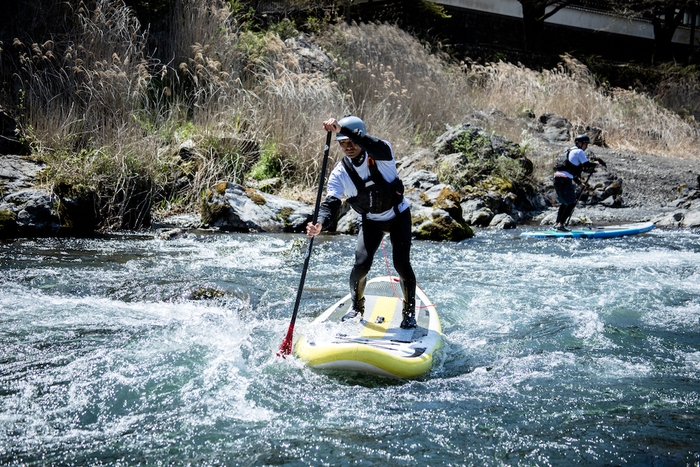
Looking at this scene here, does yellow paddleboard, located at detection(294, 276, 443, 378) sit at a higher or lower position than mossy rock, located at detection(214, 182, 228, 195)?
higher

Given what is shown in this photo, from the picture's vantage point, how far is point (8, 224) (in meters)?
8.27

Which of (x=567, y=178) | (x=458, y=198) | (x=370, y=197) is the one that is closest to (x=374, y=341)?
(x=370, y=197)

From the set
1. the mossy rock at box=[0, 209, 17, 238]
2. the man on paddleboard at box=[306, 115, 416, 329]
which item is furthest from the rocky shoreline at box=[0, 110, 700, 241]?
the man on paddleboard at box=[306, 115, 416, 329]

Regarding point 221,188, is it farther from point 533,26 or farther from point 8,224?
point 533,26

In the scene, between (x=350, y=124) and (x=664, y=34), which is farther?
(x=664, y=34)

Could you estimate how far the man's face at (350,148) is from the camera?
4.61m

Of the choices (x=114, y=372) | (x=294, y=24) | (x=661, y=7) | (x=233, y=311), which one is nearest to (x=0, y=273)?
(x=233, y=311)

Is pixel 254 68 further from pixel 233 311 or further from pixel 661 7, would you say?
pixel 661 7

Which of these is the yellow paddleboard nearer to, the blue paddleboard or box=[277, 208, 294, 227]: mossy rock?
box=[277, 208, 294, 227]: mossy rock

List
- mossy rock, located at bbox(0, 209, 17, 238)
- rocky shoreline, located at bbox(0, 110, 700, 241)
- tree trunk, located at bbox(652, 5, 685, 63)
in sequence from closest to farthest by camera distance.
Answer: mossy rock, located at bbox(0, 209, 17, 238), rocky shoreline, located at bbox(0, 110, 700, 241), tree trunk, located at bbox(652, 5, 685, 63)

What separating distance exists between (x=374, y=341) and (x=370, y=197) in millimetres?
1028

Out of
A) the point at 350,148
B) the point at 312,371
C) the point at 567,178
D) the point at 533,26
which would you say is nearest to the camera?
the point at 312,371

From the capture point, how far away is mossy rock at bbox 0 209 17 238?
8.22 metres

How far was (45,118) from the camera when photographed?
9.67 meters
